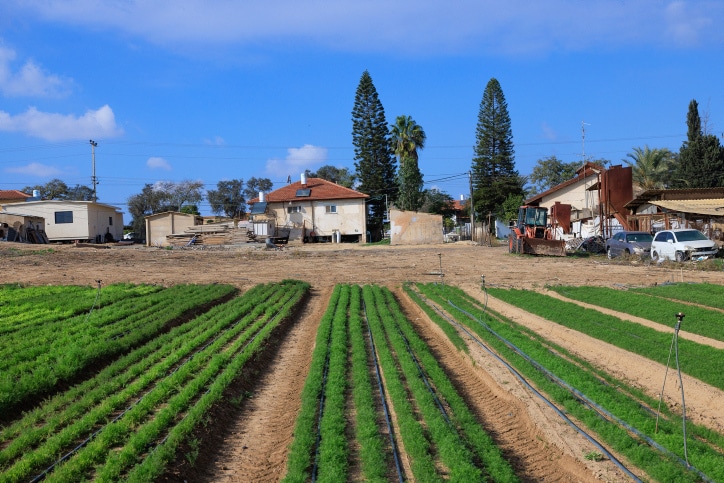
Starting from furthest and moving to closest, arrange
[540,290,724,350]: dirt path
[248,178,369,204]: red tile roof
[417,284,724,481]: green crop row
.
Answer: [248,178,369,204]: red tile roof
[540,290,724,350]: dirt path
[417,284,724,481]: green crop row

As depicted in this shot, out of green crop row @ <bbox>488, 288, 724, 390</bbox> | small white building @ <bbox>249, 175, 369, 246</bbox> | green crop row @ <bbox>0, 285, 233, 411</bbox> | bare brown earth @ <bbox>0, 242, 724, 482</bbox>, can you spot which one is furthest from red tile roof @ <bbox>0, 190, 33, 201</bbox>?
green crop row @ <bbox>488, 288, 724, 390</bbox>

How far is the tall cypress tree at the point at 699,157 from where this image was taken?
1941 inches

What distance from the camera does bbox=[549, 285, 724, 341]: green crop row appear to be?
12102 millimetres

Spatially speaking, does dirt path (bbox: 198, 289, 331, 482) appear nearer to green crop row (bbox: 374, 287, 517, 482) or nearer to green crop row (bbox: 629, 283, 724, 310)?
green crop row (bbox: 374, 287, 517, 482)

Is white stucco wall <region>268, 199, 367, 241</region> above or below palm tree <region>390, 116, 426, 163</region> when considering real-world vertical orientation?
below

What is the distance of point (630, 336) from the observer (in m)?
11.9

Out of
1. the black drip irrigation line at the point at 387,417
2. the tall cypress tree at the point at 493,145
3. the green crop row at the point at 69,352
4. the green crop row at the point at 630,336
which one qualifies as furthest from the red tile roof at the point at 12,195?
the black drip irrigation line at the point at 387,417

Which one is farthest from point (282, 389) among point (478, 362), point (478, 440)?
point (478, 440)

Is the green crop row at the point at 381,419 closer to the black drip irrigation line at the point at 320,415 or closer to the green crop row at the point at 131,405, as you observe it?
the black drip irrigation line at the point at 320,415

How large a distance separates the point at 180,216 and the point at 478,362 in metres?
52.3

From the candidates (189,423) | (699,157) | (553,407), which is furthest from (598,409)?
(699,157)

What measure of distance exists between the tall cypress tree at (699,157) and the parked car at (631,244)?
24547 mm

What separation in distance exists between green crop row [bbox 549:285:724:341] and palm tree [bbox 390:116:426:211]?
142ft

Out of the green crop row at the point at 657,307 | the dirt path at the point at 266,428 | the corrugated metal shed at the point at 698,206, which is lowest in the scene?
the dirt path at the point at 266,428
